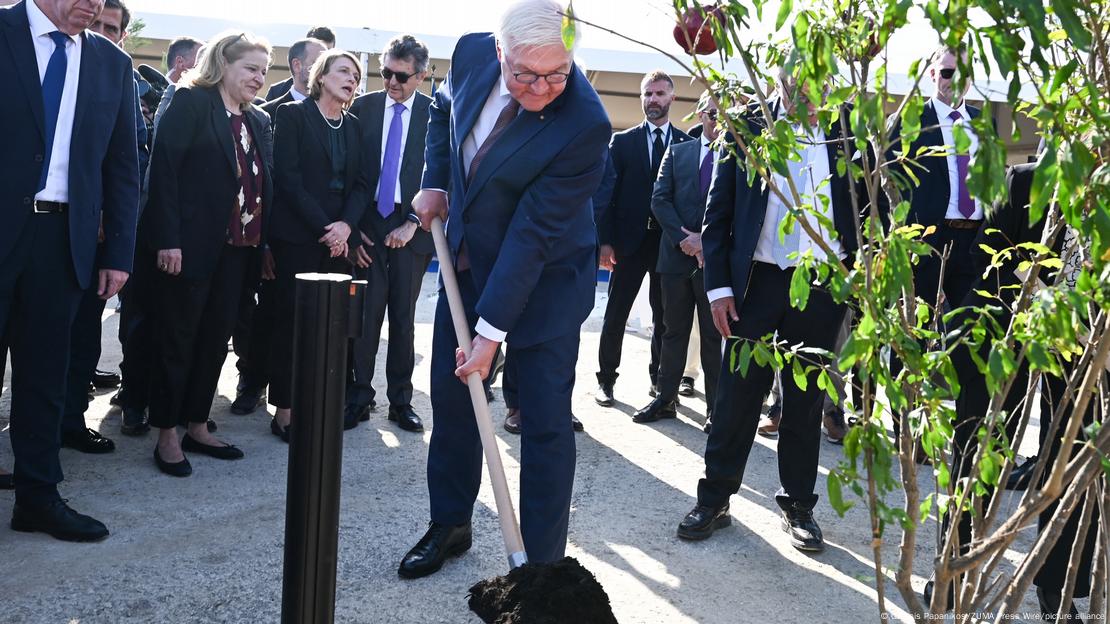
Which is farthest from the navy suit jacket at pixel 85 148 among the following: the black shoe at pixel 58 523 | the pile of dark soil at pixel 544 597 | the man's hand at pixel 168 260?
the pile of dark soil at pixel 544 597

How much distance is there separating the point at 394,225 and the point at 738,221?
→ 8.08 feet

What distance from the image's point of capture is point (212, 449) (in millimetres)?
5441

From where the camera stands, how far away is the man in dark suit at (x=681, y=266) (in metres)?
6.86

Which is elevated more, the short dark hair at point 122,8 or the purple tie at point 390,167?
the short dark hair at point 122,8

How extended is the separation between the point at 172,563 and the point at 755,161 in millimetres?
2853

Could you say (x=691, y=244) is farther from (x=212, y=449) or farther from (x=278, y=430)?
(x=212, y=449)

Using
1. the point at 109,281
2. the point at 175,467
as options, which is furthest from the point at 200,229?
the point at 175,467

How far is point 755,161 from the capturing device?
221cm

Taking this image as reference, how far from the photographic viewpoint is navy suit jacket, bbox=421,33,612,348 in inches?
145

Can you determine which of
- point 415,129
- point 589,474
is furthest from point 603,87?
point 589,474

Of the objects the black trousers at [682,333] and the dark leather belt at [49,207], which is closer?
the dark leather belt at [49,207]

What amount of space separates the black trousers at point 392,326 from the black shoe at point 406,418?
3 centimetres

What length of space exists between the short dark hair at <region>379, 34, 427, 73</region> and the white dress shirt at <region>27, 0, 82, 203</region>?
238 centimetres

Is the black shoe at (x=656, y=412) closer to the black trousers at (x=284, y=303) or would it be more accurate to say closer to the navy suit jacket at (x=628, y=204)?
the navy suit jacket at (x=628, y=204)
